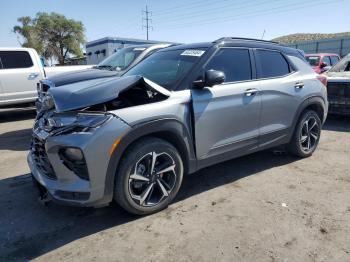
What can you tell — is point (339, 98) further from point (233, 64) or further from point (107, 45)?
point (107, 45)

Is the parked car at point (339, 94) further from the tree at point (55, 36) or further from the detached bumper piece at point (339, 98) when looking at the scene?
the tree at point (55, 36)

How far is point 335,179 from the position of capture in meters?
4.41

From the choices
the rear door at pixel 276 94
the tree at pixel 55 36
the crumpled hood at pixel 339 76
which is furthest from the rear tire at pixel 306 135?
the tree at pixel 55 36

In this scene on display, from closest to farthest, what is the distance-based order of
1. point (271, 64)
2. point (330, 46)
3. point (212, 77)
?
point (212, 77)
point (271, 64)
point (330, 46)

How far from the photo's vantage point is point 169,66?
414 centimetres

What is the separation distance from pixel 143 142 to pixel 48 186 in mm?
1004

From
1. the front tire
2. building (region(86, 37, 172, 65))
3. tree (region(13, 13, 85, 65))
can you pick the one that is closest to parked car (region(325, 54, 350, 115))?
the front tire

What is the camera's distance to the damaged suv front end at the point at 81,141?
2.94 metres

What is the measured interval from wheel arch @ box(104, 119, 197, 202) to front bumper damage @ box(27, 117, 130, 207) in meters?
0.06

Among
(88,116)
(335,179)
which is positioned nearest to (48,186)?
(88,116)

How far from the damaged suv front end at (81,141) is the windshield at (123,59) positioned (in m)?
4.31

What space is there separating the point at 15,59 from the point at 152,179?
829 cm

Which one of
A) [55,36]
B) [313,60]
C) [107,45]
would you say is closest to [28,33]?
[55,36]

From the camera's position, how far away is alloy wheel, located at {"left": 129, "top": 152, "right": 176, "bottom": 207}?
10.8 feet
